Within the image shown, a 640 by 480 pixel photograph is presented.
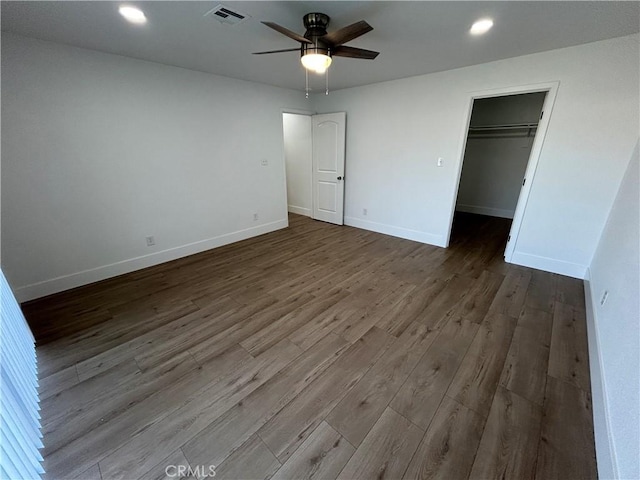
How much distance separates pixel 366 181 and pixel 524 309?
10.0 ft

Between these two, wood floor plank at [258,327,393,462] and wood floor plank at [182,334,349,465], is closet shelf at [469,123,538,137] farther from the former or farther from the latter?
wood floor plank at [182,334,349,465]

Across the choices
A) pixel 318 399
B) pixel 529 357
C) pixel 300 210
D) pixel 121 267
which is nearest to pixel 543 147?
pixel 529 357

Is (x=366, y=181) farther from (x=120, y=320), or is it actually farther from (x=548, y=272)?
(x=120, y=320)

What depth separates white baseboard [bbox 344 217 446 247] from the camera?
4.12 metres

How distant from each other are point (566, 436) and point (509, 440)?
33 cm

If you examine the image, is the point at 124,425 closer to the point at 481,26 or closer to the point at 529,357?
the point at 529,357

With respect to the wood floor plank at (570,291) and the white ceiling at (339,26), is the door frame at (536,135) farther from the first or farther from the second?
the wood floor plank at (570,291)

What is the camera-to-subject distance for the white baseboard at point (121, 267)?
8.79 feet

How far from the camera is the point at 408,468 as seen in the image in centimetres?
127

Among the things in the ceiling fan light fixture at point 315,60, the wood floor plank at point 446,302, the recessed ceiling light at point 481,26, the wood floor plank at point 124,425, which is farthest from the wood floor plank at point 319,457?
the recessed ceiling light at point 481,26

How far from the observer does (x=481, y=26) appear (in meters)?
2.21

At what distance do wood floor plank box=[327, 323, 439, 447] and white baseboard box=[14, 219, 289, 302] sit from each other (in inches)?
122

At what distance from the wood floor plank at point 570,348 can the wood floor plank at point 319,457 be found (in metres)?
1.58

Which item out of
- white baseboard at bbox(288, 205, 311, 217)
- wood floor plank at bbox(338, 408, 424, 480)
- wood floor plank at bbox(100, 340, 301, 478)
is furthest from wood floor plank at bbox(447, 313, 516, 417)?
white baseboard at bbox(288, 205, 311, 217)
